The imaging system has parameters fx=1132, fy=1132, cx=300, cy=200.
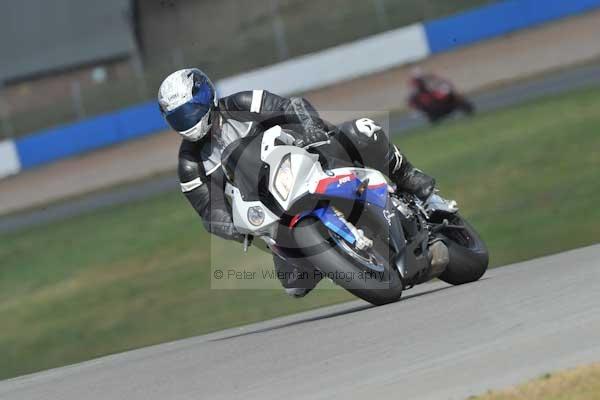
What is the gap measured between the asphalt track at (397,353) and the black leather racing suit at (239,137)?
0.92 m

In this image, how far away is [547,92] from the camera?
21609 millimetres

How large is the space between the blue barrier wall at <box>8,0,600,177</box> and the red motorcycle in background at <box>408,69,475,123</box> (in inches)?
79.5

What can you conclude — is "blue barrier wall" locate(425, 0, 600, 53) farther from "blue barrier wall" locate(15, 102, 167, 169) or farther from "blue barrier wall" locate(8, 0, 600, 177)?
"blue barrier wall" locate(15, 102, 167, 169)

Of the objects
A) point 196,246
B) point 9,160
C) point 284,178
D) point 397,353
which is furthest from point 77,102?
point 397,353

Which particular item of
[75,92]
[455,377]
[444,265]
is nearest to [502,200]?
[444,265]

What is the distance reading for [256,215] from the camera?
684 centimetres

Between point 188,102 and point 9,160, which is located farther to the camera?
point 9,160

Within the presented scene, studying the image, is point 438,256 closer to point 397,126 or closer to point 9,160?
point 397,126

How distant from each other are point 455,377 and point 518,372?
0.84 feet

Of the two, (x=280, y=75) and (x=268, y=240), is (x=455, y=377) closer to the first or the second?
(x=268, y=240)

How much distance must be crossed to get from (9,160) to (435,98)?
1002 centimetres

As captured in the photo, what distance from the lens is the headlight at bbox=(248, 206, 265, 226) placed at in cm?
683

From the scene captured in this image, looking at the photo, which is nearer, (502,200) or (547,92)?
(502,200)

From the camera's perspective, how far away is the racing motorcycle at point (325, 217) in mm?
6660
